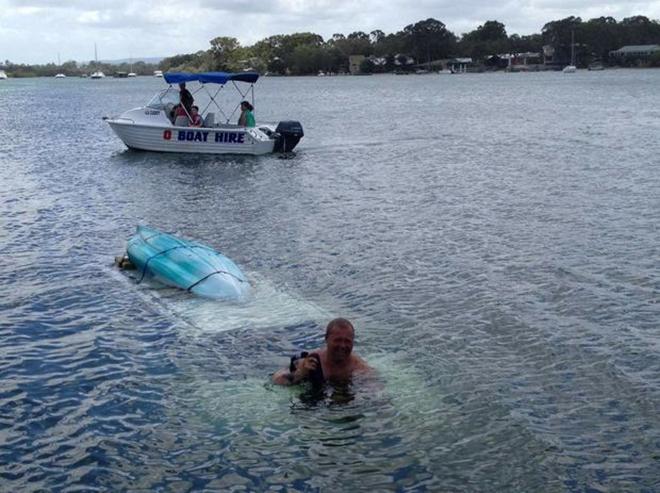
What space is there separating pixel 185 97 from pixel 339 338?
26825 mm

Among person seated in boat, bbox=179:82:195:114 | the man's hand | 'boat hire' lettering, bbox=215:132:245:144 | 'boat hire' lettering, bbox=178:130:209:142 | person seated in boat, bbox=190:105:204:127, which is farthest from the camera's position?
person seated in boat, bbox=190:105:204:127

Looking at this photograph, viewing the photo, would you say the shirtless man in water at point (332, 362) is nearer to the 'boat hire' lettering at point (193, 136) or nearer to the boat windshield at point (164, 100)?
the 'boat hire' lettering at point (193, 136)

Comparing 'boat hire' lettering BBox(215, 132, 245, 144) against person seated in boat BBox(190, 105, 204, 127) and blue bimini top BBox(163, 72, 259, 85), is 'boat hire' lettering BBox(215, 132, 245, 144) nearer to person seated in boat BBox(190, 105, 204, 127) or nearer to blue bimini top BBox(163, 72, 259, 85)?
person seated in boat BBox(190, 105, 204, 127)

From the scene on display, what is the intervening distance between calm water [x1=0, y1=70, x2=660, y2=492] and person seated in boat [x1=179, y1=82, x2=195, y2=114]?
25.2ft

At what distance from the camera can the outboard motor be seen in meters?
35.8

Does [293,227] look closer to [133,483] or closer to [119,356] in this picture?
[119,356]

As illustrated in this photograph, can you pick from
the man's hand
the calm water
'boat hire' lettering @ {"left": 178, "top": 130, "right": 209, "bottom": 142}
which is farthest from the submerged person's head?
'boat hire' lettering @ {"left": 178, "top": 130, "right": 209, "bottom": 142}

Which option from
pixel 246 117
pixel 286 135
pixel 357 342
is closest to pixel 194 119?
pixel 246 117

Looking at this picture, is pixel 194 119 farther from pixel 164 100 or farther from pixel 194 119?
pixel 164 100

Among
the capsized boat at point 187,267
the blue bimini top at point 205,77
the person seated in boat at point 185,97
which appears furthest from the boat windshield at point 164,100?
the capsized boat at point 187,267

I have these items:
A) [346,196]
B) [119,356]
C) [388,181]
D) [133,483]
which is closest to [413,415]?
[133,483]

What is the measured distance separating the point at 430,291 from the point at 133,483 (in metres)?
7.77

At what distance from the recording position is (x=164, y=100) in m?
36.1

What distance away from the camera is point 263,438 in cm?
936
